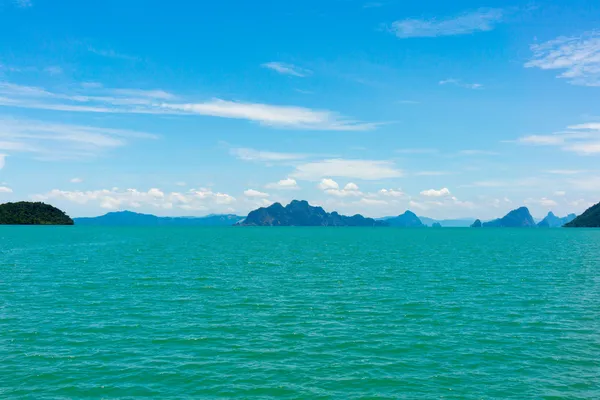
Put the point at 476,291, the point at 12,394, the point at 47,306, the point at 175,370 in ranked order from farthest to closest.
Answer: the point at 476,291 → the point at 47,306 → the point at 175,370 → the point at 12,394

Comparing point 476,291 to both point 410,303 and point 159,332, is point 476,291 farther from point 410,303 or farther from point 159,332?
point 159,332

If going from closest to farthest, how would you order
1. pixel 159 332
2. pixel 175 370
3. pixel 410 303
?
pixel 175 370 < pixel 159 332 < pixel 410 303

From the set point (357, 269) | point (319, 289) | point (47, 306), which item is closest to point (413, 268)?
point (357, 269)

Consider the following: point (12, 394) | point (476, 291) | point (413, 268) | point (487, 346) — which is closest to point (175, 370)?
point (12, 394)

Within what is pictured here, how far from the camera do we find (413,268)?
97.9 m

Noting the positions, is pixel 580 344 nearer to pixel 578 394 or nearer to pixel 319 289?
pixel 578 394

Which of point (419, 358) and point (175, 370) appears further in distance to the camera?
point (419, 358)

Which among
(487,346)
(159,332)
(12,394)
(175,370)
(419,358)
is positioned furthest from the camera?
(159,332)

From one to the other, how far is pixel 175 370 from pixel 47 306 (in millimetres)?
29687

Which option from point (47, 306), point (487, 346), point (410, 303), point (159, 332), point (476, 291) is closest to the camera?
point (487, 346)

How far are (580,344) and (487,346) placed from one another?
8.80 metres

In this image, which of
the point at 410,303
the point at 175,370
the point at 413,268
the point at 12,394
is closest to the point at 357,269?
the point at 413,268

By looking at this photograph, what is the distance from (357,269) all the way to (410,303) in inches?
1515

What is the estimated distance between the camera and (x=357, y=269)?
95.1 metres
